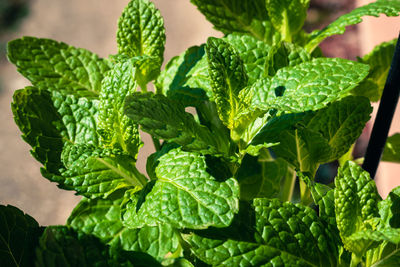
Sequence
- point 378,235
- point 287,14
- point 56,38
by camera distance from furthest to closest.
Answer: point 56,38 → point 287,14 → point 378,235

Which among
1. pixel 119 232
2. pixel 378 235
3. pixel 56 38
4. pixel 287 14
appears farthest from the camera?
pixel 56 38

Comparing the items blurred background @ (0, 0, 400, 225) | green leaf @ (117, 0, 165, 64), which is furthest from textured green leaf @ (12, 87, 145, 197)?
blurred background @ (0, 0, 400, 225)

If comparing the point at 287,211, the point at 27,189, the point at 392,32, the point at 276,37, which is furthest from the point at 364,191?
the point at 27,189

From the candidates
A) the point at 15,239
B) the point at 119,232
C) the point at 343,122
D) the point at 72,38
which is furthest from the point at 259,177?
the point at 72,38

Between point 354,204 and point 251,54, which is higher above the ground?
point 251,54

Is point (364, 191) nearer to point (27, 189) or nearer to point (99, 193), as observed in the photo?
point (99, 193)

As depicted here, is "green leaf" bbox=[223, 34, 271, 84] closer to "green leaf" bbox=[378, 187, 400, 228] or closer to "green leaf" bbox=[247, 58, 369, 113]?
"green leaf" bbox=[247, 58, 369, 113]

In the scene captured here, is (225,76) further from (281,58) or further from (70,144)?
(70,144)

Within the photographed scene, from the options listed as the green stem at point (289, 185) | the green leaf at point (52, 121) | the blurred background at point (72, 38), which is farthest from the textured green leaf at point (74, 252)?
the blurred background at point (72, 38)
